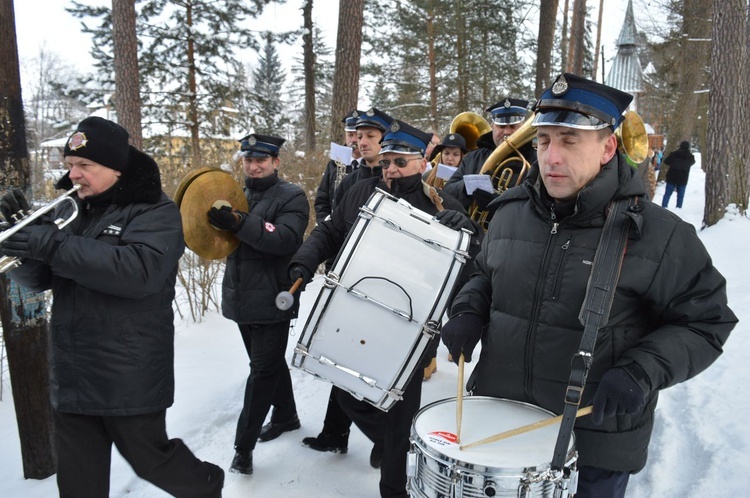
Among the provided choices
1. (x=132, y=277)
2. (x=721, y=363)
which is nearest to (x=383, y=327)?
(x=132, y=277)

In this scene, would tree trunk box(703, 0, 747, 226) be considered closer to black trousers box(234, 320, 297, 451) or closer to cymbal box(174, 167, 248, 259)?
black trousers box(234, 320, 297, 451)

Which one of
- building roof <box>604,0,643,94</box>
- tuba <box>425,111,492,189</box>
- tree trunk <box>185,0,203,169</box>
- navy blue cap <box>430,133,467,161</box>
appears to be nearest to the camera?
navy blue cap <box>430,133,467,161</box>

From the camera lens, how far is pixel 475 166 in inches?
208

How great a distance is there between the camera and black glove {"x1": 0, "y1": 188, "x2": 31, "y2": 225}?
232cm

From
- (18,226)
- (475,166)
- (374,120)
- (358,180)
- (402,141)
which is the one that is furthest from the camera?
(475,166)

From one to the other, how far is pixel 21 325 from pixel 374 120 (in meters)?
2.73

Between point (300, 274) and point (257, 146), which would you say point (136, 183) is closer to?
point (300, 274)

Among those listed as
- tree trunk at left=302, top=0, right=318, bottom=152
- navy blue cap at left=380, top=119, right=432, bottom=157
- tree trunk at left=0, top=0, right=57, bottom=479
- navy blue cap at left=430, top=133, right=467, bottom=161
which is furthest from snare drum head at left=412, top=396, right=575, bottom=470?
tree trunk at left=302, top=0, right=318, bottom=152

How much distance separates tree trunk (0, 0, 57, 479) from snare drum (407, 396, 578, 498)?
2.77 m

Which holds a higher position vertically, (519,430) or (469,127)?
(469,127)

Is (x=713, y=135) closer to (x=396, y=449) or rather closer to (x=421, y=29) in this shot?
(x=396, y=449)

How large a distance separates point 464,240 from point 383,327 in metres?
0.57

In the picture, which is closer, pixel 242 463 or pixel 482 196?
pixel 242 463

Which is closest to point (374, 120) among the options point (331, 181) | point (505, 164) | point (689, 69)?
point (505, 164)
